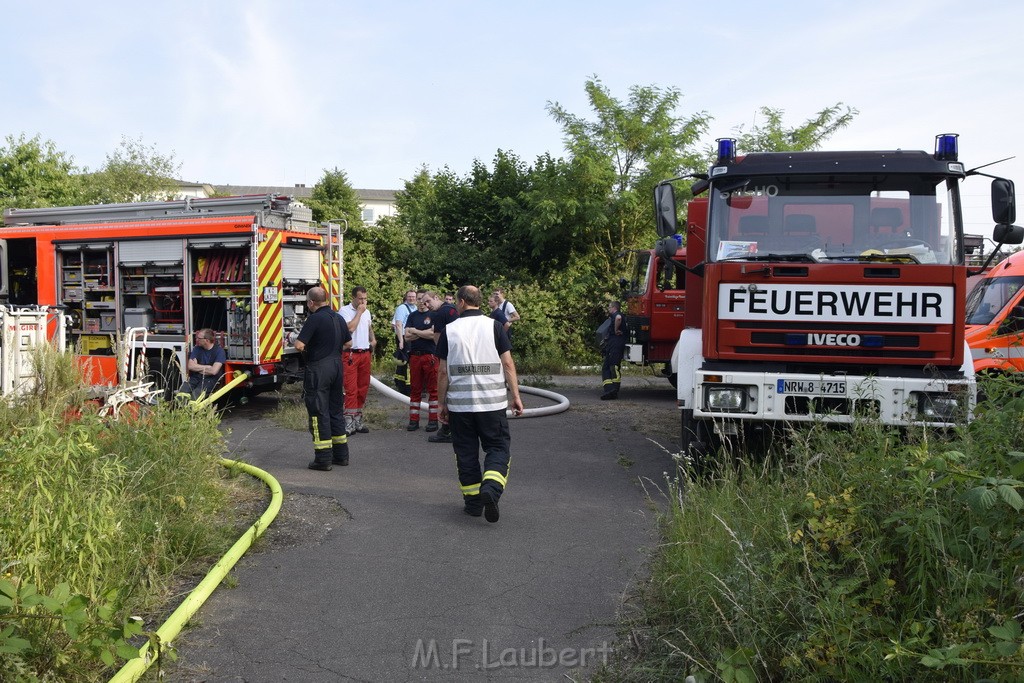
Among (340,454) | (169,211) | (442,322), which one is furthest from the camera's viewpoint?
(169,211)

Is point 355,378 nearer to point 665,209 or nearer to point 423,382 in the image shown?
point 423,382

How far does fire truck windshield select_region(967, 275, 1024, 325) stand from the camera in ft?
35.6

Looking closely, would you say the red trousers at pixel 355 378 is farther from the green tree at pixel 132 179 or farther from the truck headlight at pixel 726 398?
the green tree at pixel 132 179

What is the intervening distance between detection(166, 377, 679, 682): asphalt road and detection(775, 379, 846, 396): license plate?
143cm

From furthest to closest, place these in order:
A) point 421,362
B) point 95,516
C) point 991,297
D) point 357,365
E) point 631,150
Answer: point 631,150 < point 991,297 < point 357,365 < point 421,362 < point 95,516

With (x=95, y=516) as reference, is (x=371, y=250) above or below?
above

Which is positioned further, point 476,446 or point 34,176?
point 34,176

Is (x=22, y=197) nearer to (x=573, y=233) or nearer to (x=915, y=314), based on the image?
(x=573, y=233)

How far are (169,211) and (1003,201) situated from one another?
11.1 metres

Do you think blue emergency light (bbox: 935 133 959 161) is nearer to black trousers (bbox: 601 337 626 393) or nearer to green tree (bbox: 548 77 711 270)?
black trousers (bbox: 601 337 626 393)

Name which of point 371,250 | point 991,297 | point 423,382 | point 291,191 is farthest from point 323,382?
point 291,191

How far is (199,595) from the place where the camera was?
4629 millimetres

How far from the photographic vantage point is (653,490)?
772cm

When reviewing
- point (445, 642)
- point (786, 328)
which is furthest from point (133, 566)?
point (786, 328)
